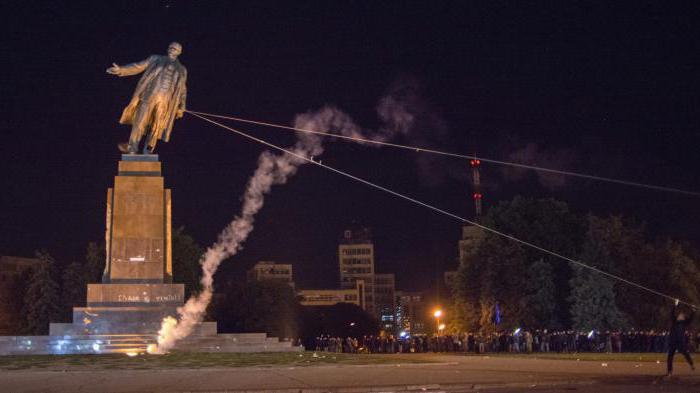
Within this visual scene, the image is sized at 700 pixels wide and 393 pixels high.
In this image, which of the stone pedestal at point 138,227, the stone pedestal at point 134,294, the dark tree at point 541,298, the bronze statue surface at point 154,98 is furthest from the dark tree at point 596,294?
the bronze statue surface at point 154,98

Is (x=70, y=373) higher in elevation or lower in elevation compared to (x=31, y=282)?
lower

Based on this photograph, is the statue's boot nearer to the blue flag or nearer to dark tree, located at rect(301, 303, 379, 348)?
the blue flag

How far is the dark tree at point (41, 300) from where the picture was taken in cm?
5719

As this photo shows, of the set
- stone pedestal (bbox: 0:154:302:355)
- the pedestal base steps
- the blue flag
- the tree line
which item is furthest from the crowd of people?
stone pedestal (bbox: 0:154:302:355)

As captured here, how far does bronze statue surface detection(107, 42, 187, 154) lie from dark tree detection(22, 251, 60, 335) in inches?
1260

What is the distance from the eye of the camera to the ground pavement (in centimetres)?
1398

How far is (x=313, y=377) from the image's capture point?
1628 cm

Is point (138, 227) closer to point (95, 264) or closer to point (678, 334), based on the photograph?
point (678, 334)

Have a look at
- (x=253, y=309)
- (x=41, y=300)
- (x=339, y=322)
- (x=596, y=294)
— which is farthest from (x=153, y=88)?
(x=339, y=322)

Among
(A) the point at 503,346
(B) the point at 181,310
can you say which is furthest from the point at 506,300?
(B) the point at 181,310

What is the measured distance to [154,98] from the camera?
29.9 m

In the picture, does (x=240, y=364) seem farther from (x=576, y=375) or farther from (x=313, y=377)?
(x=576, y=375)

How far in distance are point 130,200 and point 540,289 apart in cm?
3019

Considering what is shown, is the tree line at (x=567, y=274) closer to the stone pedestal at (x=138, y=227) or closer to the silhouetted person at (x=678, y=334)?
the stone pedestal at (x=138, y=227)
